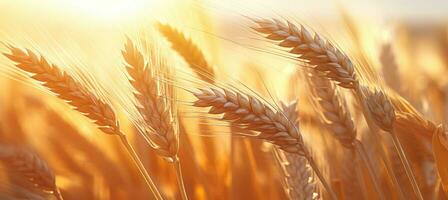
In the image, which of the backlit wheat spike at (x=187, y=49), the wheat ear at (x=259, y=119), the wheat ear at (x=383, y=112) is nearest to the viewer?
the wheat ear at (x=259, y=119)

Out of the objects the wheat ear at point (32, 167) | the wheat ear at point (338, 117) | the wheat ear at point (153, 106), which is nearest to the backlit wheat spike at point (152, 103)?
the wheat ear at point (153, 106)

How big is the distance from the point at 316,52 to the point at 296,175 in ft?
0.60

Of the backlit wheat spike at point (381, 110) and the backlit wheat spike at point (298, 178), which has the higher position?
the backlit wheat spike at point (381, 110)

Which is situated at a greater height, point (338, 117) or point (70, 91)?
point (70, 91)

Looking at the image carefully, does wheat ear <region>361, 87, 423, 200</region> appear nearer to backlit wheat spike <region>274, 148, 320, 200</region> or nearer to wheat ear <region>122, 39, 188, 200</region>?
backlit wheat spike <region>274, 148, 320, 200</region>

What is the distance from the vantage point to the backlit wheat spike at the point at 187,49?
132cm

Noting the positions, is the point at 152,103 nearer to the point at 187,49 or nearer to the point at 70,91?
the point at 70,91

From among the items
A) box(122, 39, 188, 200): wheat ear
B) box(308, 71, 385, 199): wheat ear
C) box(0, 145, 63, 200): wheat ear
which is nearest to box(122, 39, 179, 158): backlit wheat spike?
box(122, 39, 188, 200): wheat ear

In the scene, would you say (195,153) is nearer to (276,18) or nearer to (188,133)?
(188,133)

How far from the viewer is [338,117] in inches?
44.7

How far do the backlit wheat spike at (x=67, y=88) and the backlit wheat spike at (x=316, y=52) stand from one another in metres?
0.24

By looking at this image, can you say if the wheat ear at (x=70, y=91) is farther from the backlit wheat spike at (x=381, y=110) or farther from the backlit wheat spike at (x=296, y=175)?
the backlit wheat spike at (x=381, y=110)

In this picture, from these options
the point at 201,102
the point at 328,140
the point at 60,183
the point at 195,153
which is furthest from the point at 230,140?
the point at 201,102

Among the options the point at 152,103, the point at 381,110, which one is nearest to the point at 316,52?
the point at 381,110
